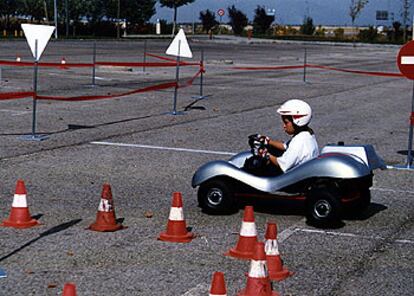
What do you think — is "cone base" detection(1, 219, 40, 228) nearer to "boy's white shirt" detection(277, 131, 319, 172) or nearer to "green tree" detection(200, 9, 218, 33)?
"boy's white shirt" detection(277, 131, 319, 172)

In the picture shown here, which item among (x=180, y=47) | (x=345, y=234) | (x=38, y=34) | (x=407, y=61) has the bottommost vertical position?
(x=345, y=234)

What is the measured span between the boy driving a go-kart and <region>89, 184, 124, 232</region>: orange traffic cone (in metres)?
1.63

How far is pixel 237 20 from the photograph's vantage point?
119062 millimetres

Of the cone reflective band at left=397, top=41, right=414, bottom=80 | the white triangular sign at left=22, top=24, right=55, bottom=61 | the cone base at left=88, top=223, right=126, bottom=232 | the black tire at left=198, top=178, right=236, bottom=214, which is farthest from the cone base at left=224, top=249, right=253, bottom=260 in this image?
the white triangular sign at left=22, top=24, right=55, bottom=61

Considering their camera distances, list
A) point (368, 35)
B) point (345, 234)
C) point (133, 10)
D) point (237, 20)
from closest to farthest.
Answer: point (345, 234), point (368, 35), point (133, 10), point (237, 20)

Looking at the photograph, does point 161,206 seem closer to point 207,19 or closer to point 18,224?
point 18,224

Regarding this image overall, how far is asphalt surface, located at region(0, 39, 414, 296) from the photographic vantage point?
7.34m

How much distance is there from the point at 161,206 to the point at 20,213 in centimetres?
176

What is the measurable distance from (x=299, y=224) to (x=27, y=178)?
379 cm

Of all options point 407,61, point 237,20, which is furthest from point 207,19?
point 407,61

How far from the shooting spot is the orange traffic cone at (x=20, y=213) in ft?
29.0

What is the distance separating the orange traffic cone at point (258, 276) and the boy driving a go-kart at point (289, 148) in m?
3.25

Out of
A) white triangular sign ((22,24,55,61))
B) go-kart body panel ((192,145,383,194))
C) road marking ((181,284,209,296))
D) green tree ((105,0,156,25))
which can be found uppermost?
green tree ((105,0,156,25))

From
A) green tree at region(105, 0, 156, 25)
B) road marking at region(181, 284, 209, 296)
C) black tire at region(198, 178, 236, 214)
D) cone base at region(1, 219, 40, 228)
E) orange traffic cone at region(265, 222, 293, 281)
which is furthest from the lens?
green tree at region(105, 0, 156, 25)
